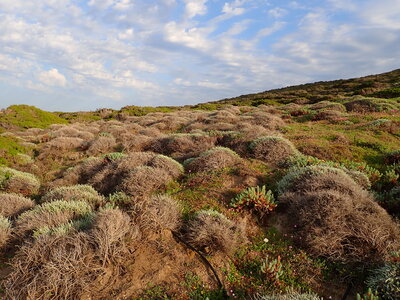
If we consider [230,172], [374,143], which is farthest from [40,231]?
[374,143]

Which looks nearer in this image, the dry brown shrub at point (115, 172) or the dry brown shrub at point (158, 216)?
the dry brown shrub at point (158, 216)

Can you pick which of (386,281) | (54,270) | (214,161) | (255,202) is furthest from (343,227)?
(54,270)

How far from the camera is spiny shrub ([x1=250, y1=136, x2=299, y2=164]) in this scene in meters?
9.24

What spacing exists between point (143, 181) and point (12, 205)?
3.86m

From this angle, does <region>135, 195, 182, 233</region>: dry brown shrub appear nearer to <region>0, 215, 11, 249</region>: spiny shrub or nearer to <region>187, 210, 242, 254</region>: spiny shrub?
<region>187, 210, 242, 254</region>: spiny shrub

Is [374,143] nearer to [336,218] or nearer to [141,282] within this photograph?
[336,218]

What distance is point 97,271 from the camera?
4.34m

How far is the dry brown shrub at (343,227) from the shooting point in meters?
4.56

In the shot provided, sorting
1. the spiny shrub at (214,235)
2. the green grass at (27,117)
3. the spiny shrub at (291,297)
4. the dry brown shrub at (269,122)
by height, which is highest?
the green grass at (27,117)

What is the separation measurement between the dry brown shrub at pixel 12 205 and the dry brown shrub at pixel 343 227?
758 cm

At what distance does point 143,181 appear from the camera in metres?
7.75

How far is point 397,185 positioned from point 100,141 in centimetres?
1472

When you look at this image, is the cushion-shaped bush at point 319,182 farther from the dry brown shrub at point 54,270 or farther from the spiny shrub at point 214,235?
the dry brown shrub at point 54,270

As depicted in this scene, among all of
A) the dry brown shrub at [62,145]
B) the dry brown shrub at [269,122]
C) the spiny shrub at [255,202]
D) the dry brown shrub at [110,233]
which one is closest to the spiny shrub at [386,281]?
the spiny shrub at [255,202]
